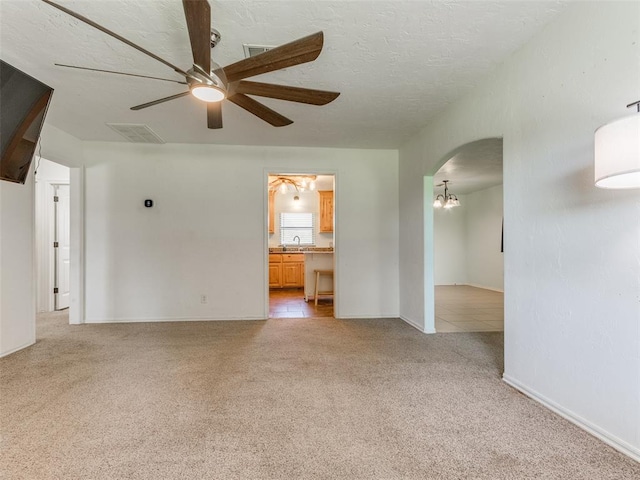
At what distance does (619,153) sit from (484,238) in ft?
21.6

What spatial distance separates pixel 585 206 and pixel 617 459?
1.26 m

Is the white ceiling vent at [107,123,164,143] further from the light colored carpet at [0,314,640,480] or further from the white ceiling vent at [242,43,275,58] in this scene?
the light colored carpet at [0,314,640,480]

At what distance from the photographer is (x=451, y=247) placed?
310 inches

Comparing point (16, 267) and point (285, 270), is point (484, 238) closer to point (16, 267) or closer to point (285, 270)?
point (285, 270)

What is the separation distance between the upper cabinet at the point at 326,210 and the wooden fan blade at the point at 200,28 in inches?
238

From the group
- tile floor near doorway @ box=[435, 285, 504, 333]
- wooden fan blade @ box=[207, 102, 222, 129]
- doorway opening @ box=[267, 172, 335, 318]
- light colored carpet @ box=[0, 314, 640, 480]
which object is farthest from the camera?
doorway opening @ box=[267, 172, 335, 318]

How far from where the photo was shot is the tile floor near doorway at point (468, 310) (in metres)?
3.81

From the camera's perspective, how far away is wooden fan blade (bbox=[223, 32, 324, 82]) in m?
1.50

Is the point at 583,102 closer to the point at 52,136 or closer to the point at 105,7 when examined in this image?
the point at 105,7

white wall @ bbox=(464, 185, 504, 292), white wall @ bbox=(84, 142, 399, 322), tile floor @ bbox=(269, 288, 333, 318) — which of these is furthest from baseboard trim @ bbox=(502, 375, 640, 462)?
white wall @ bbox=(464, 185, 504, 292)

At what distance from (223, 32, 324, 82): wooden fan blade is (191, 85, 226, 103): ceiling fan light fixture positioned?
0.10m

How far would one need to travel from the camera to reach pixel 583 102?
165 cm

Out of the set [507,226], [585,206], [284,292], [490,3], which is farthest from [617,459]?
[284,292]

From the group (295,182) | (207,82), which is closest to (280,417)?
(207,82)
